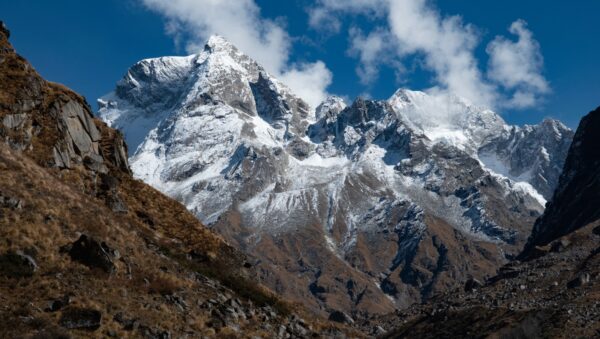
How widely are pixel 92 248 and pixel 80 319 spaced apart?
719 centimetres

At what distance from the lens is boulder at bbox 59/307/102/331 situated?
3134cm

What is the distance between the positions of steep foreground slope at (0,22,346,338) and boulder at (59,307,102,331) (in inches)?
1.9

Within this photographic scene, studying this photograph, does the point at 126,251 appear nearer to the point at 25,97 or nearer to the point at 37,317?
the point at 37,317

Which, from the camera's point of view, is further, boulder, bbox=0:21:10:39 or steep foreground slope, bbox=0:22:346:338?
boulder, bbox=0:21:10:39

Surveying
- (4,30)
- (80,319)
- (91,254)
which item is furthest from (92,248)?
(4,30)

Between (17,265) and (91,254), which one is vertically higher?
(91,254)

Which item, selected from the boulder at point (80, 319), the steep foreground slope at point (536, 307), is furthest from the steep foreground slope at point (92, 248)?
the steep foreground slope at point (536, 307)

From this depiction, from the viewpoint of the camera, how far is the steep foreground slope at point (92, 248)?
108 feet

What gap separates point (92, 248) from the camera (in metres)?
38.2

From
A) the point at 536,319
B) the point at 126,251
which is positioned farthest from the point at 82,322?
the point at 536,319

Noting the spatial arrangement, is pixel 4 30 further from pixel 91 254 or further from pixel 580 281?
pixel 580 281

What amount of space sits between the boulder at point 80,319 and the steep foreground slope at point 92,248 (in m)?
0.05

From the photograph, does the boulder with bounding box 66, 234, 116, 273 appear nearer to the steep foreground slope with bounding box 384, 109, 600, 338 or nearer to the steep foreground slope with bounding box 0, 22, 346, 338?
the steep foreground slope with bounding box 0, 22, 346, 338

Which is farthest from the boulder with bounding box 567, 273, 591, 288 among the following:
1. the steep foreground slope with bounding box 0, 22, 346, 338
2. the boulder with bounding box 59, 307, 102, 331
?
the boulder with bounding box 59, 307, 102, 331
